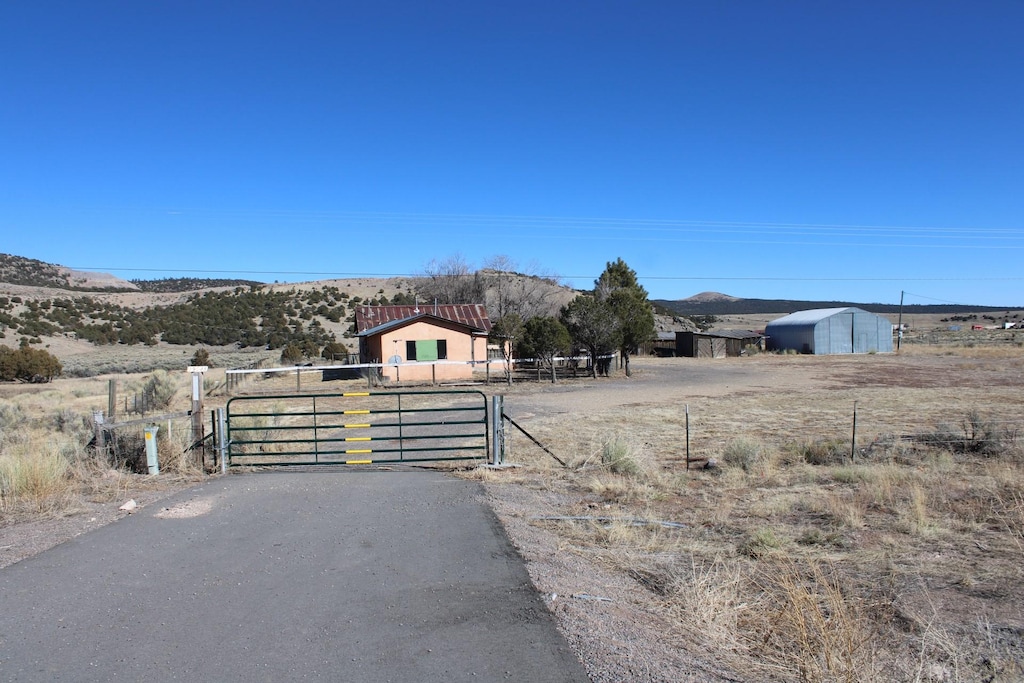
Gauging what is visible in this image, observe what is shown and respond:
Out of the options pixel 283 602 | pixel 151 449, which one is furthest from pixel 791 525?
pixel 151 449

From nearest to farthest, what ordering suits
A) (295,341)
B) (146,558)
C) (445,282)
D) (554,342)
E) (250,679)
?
(250,679), (146,558), (554,342), (445,282), (295,341)

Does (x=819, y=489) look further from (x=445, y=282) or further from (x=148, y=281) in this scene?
(x=148, y=281)

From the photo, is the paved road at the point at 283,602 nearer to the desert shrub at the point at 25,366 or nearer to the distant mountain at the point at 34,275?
the desert shrub at the point at 25,366

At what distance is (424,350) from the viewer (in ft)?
122

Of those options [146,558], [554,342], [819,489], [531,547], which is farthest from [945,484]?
[554,342]

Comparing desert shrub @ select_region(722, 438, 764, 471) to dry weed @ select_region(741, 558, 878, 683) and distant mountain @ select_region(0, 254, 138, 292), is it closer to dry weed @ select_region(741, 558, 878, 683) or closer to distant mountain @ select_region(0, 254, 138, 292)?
dry weed @ select_region(741, 558, 878, 683)

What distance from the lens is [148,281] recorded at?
438 ft

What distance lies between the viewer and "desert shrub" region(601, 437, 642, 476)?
12.7 m

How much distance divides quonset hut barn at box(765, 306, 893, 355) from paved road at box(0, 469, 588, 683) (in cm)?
6446

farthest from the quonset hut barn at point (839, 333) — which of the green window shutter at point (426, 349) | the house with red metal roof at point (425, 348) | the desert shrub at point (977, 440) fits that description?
the desert shrub at point (977, 440)

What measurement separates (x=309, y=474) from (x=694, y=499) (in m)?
6.46

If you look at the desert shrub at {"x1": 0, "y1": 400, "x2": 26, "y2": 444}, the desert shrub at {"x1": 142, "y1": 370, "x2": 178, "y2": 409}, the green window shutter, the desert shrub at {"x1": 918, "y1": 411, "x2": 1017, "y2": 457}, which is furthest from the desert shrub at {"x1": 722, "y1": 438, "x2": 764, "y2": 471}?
the green window shutter

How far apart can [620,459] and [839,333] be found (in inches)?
2447

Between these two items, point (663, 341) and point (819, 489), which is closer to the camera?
point (819, 489)
